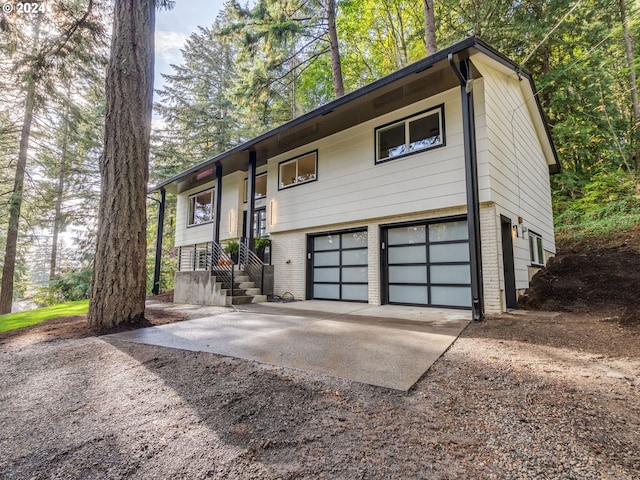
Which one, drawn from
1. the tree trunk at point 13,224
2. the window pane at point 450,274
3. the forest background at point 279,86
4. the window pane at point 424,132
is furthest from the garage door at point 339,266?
the tree trunk at point 13,224

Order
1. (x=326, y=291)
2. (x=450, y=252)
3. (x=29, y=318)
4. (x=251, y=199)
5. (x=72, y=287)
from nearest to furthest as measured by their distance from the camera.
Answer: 1. (x=450, y=252)
2. (x=29, y=318)
3. (x=326, y=291)
4. (x=251, y=199)
5. (x=72, y=287)

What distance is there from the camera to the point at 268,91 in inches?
453

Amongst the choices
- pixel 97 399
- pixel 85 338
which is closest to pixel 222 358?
pixel 97 399

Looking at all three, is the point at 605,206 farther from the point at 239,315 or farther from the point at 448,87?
the point at 239,315

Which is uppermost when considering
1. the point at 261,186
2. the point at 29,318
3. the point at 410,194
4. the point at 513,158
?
the point at 261,186

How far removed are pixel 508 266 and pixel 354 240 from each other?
3.71 meters

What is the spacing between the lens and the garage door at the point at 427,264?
20.9ft

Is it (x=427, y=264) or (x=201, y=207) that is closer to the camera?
(x=427, y=264)

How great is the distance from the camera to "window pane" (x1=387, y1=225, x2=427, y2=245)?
701 centimetres

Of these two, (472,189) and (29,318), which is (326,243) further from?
(29,318)

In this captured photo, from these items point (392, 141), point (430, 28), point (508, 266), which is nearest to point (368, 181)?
point (392, 141)

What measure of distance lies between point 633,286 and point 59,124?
2166 cm

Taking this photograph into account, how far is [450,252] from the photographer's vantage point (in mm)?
6520

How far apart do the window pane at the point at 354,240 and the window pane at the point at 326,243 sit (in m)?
0.28
